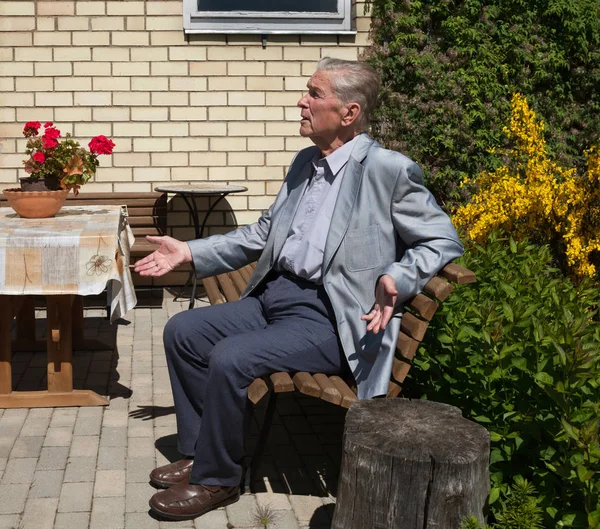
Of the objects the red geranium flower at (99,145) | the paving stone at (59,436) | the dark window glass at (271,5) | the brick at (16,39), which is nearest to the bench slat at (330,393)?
the paving stone at (59,436)

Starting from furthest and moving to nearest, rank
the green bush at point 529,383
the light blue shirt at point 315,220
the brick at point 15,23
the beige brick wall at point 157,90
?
the beige brick wall at point 157,90 → the brick at point 15,23 → the light blue shirt at point 315,220 → the green bush at point 529,383

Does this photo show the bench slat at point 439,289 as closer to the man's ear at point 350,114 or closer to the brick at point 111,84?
the man's ear at point 350,114

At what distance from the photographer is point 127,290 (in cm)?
496

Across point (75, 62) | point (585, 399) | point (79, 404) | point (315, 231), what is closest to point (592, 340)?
point (585, 399)

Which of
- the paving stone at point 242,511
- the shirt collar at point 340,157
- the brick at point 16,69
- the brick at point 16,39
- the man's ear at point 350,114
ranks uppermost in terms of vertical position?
the brick at point 16,39

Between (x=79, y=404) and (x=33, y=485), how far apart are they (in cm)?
111

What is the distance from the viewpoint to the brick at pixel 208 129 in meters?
8.13

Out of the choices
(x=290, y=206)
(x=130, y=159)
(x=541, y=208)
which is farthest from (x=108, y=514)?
(x=130, y=159)

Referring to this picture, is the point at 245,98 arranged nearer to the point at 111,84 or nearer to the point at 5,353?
the point at 111,84

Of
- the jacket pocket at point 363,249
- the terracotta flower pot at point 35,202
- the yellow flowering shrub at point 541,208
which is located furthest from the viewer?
the yellow flowering shrub at point 541,208

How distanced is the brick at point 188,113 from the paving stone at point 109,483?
4539 mm

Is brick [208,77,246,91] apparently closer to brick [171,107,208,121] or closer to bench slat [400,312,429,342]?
brick [171,107,208,121]

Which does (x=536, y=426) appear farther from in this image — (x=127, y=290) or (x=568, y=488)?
(x=127, y=290)

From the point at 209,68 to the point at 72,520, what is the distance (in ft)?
17.1
